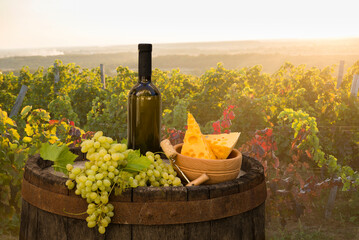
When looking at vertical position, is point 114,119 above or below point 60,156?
below

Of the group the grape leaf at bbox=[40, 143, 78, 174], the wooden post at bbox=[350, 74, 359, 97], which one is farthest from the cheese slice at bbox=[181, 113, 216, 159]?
the wooden post at bbox=[350, 74, 359, 97]

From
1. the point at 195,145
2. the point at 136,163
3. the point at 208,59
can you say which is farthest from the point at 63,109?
the point at 208,59

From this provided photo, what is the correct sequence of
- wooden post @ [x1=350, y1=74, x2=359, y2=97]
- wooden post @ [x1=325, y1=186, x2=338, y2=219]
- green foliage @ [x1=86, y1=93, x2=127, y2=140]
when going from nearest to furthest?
wooden post @ [x1=325, y1=186, x2=338, y2=219], green foliage @ [x1=86, y1=93, x2=127, y2=140], wooden post @ [x1=350, y1=74, x2=359, y2=97]

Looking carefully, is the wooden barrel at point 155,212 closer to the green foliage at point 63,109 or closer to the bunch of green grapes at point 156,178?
the bunch of green grapes at point 156,178

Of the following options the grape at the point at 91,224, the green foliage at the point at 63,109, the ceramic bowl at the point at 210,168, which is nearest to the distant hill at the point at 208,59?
the green foliage at the point at 63,109

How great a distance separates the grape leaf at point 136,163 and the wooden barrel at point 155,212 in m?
0.13

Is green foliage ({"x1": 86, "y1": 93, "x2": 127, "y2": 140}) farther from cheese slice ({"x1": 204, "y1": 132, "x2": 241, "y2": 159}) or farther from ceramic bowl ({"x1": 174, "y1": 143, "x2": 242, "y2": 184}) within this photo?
ceramic bowl ({"x1": 174, "y1": 143, "x2": 242, "y2": 184})

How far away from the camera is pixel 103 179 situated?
6.26ft

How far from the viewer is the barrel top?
1909mm

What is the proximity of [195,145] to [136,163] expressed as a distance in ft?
1.31

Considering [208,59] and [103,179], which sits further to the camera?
[208,59]

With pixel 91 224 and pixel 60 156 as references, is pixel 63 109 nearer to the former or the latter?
pixel 60 156

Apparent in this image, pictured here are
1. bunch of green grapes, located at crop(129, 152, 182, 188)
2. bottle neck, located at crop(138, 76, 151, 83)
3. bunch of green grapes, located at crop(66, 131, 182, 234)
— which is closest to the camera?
bunch of green grapes, located at crop(66, 131, 182, 234)

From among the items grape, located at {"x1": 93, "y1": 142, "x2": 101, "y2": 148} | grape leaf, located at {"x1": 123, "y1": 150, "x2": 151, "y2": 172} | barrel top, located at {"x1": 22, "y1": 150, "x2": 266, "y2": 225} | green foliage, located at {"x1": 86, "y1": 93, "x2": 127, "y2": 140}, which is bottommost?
green foliage, located at {"x1": 86, "y1": 93, "x2": 127, "y2": 140}
